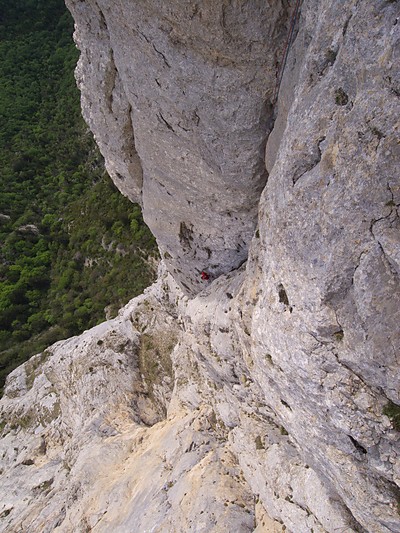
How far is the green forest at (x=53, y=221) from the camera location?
42469 millimetres

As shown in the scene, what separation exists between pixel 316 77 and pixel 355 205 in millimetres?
2763

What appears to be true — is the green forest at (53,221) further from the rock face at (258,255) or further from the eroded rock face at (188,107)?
the eroded rock face at (188,107)

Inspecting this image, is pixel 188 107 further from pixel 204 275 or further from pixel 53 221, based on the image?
pixel 53 221

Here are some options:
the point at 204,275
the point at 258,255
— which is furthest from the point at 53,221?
the point at 258,255

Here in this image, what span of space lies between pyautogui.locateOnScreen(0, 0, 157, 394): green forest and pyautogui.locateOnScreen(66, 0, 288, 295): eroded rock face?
2485 cm

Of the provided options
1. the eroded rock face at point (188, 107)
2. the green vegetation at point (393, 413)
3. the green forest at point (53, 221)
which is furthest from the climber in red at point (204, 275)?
the green forest at point (53, 221)

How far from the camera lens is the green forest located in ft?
139

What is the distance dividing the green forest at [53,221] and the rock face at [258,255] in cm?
2267

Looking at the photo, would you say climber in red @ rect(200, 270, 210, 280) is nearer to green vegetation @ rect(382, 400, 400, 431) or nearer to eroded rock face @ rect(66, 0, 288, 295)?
eroded rock face @ rect(66, 0, 288, 295)

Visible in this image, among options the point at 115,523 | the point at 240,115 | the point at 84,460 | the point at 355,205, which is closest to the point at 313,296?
the point at 355,205

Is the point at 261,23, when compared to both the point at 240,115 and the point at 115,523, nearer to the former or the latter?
the point at 240,115

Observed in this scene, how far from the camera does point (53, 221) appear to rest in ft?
175

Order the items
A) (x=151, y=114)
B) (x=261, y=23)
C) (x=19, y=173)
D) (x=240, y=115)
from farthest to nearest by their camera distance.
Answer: (x=19, y=173) < (x=151, y=114) < (x=240, y=115) < (x=261, y=23)

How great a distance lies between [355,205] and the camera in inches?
275
